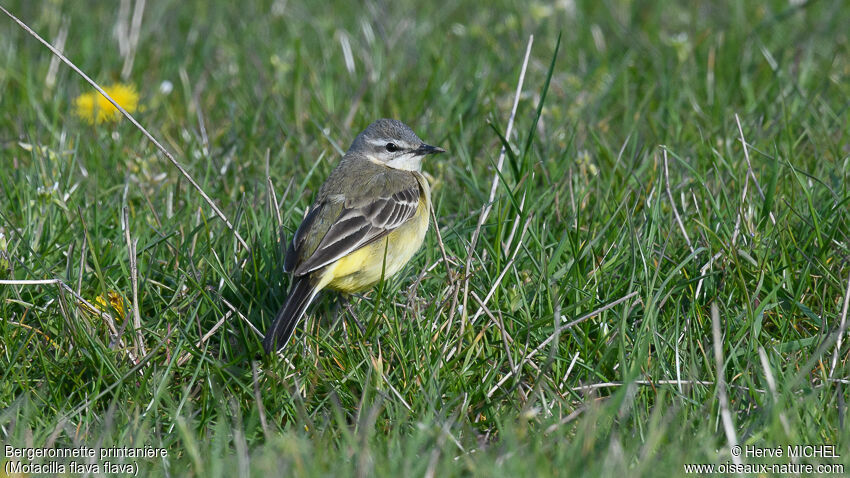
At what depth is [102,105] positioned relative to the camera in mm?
7074

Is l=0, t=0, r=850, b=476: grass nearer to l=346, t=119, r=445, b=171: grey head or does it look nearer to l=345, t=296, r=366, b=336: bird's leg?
l=345, t=296, r=366, b=336: bird's leg

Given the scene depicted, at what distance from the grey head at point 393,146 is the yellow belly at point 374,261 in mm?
750

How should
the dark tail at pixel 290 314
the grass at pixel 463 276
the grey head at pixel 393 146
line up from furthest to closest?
the grey head at pixel 393 146 → the dark tail at pixel 290 314 → the grass at pixel 463 276

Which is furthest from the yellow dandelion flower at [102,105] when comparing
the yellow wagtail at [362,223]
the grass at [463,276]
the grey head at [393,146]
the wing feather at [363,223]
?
the wing feather at [363,223]

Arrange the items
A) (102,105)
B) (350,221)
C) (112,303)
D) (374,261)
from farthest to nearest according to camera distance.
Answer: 1. (102,105)
2. (350,221)
3. (374,261)
4. (112,303)

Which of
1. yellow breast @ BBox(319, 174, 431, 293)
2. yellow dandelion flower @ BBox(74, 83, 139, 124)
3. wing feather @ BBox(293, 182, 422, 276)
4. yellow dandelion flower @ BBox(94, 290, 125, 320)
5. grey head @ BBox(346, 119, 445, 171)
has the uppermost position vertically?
grey head @ BBox(346, 119, 445, 171)

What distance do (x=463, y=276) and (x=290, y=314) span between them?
0.86 meters

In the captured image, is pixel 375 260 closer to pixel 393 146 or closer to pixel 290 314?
pixel 290 314

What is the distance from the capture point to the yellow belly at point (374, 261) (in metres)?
4.75

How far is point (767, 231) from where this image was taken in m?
4.93

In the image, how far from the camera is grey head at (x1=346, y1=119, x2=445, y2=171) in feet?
18.7

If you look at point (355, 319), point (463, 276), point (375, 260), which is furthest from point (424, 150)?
point (355, 319)

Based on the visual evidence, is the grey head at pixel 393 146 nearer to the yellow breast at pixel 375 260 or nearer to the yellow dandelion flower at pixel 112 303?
the yellow breast at pixel 375 260

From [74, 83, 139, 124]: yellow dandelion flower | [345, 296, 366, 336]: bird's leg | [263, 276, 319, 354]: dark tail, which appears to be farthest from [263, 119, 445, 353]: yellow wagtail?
[74, 83, 139, 124]: yellow dandelion flower
